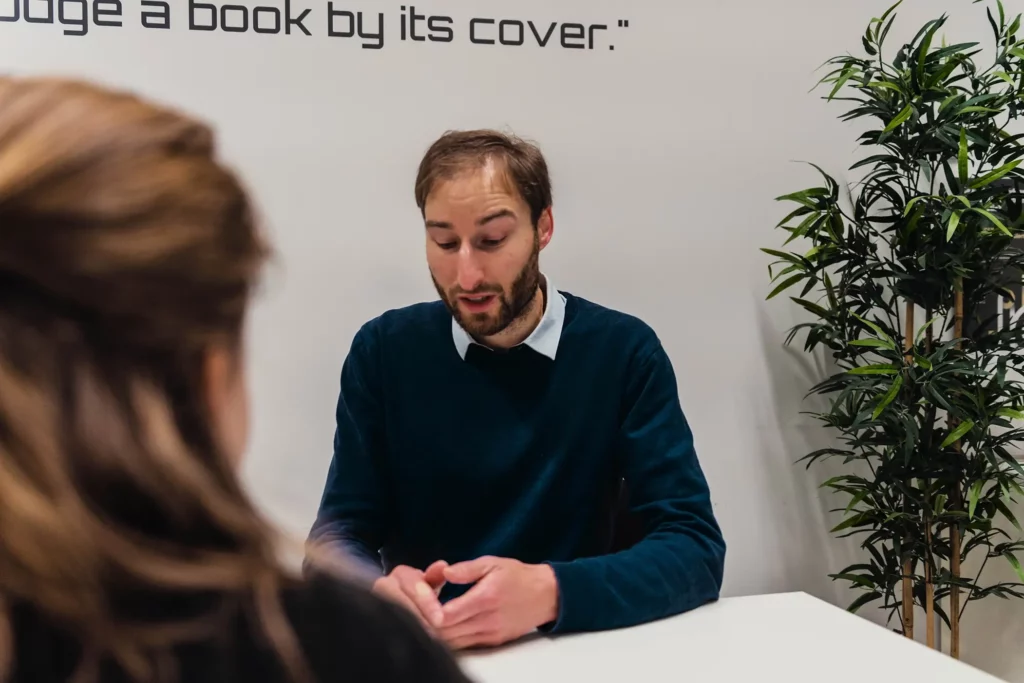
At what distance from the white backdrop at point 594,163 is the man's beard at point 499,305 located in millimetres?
565

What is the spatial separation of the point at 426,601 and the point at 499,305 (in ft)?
2.09

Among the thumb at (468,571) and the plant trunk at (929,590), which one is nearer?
the thumb at (468,571)

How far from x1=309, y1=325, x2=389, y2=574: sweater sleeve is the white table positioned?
17.8 inches

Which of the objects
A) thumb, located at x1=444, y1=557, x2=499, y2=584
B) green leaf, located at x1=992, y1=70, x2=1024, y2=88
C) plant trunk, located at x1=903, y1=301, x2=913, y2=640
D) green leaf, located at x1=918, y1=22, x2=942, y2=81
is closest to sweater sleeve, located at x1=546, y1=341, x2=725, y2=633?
thumb, located at x1=444, y1=557, x2=499, y2=584

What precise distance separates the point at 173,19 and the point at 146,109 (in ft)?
6.02

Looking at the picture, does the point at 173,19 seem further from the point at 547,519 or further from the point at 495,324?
the point at 547,519

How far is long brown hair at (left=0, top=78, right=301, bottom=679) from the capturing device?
0.44 meters

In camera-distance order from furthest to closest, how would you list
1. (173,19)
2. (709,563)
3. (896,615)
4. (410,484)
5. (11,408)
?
(896,615) → (173,19) → (410,484) → (709,563) → (11,408)

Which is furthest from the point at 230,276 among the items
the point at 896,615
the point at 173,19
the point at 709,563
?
the point at 896,615

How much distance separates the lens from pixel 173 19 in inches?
83.3

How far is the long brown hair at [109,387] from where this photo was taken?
441 millimetres

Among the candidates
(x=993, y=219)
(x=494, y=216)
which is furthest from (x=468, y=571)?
(x=993, y=219)

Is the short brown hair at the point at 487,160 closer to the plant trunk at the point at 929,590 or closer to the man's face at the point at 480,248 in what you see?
the man's face at the point at 480,248

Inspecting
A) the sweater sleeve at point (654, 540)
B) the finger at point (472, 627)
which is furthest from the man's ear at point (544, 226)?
the finger at point (472, 627)
